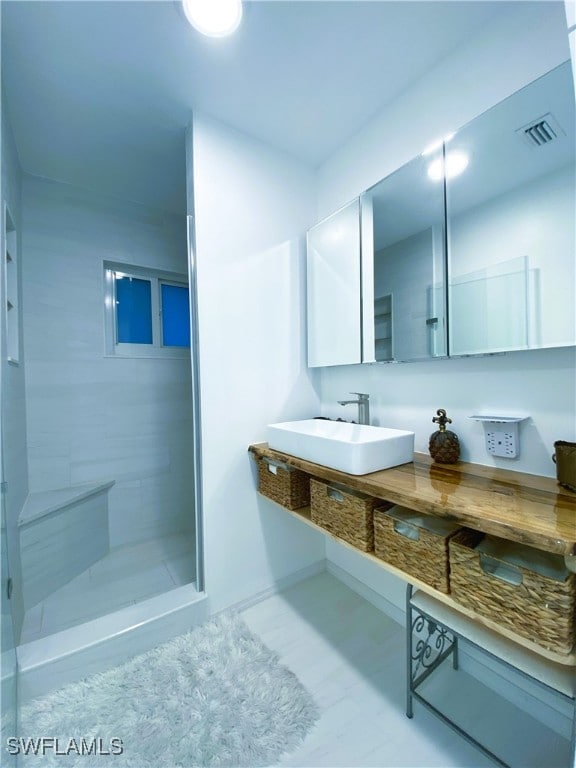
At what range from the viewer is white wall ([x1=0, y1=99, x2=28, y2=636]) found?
1407mm

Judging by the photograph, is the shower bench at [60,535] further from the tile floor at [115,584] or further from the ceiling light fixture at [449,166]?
the ceiling light fixture at [449,166]

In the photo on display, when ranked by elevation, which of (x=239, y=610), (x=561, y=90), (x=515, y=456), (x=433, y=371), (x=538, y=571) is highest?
(x=561, y=90)

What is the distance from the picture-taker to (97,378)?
2363 millimetres

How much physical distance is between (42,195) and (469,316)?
9.01 ft

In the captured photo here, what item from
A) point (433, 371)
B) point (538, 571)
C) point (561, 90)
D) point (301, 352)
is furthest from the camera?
point (301, 352)

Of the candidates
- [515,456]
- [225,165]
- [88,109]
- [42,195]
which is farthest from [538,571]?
[42,195]

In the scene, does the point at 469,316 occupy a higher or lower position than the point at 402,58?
lower

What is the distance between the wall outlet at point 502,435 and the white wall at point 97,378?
225 centimetres

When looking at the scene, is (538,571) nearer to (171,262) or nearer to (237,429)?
(237,429)

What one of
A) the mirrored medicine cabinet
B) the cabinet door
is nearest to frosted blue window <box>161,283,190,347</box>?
the cabinet door

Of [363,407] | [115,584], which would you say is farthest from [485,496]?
[115,584]

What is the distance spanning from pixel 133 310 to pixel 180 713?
250 centimetres

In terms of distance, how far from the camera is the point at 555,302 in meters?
1.05

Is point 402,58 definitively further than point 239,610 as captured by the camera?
No
